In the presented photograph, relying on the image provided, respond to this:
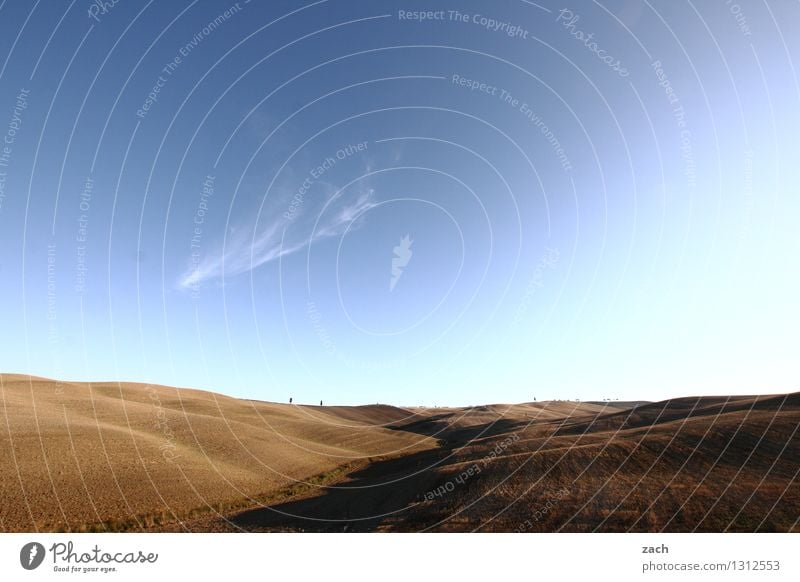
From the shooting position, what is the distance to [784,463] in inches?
1158

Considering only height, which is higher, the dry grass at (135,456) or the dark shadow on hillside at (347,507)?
the dry grass at (135,456)

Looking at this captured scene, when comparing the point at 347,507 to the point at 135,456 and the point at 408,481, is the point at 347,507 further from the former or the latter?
the point at 135,456

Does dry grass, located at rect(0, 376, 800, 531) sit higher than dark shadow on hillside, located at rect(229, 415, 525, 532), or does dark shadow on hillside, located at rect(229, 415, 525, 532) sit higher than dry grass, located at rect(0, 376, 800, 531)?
dry grass, located at rect(0, 376, 800, 531)

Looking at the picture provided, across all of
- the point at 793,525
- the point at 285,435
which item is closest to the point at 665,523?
the point at 793,525

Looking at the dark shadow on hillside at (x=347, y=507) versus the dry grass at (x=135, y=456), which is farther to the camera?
the dry grass at (x=135, y=456)
